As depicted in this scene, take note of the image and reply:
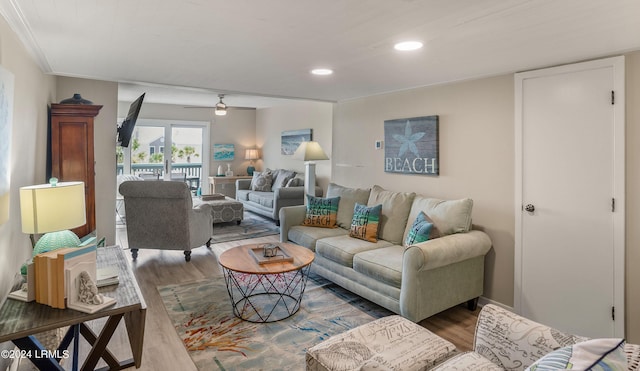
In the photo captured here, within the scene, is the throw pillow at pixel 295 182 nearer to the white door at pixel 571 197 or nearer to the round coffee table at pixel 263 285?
the round coffee table at pixel 263 285

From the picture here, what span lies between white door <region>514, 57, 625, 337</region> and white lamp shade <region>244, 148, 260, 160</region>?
22.5 feet

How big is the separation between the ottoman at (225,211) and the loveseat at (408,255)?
2417mm

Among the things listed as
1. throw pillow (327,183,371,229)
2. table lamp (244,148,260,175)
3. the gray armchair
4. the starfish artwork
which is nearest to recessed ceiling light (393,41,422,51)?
the starfish artwork

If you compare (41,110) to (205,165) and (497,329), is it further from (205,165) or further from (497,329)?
(205,165)

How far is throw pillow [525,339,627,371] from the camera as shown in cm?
98

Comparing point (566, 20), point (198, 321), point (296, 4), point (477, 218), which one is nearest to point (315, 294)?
point (198, 321)

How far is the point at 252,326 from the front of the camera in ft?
9.12

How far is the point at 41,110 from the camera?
3.04 m

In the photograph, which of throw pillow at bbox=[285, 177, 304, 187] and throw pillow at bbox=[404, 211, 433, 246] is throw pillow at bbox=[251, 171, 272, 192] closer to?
throw pillow at bbox=[285, 177, 304, 187]

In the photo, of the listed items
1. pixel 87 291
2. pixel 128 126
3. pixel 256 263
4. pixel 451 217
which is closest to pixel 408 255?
pixel 451 217

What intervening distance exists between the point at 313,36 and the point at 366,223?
2.06 m

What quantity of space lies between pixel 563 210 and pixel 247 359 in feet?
8.63

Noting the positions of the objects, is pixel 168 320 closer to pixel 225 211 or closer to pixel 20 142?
pixel 20 142

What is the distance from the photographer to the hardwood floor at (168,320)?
7.76ft
